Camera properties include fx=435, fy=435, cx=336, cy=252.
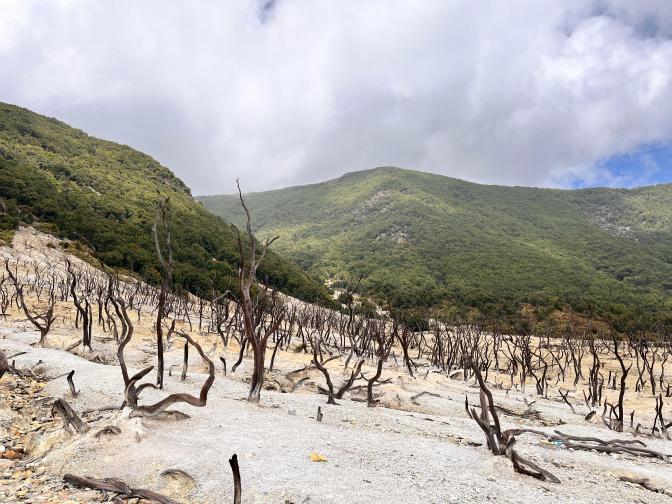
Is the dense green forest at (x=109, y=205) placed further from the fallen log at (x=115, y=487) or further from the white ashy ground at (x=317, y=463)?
the fallen log at (x=115, y=487)

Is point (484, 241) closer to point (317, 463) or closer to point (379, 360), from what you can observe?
point (379, 360)

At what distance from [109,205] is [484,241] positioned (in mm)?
65586

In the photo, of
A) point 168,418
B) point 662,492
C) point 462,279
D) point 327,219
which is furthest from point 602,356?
point 327,219

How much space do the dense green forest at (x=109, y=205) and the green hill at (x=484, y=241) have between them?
2246cm

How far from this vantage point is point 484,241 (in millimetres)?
84125

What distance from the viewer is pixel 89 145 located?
63500 mm

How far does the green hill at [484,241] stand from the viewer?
59.1m

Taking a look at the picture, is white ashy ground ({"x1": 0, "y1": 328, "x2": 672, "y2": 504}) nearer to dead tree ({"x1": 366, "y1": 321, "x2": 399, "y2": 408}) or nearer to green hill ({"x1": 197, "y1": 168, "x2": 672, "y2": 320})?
dead tree ({"x1": 366, "y1": 321, "x2": 399, "y2": 408})

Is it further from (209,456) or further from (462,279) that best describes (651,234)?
(209,456)

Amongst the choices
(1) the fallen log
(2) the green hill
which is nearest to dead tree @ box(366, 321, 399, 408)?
(1) the fallen log

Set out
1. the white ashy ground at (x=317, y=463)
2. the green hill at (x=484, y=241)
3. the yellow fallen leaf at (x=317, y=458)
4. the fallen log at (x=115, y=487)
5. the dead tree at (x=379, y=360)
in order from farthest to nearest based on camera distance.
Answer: the green hill at (x=484, y=241), the dead tree at (x=379, y=360), the yellow fallen leaf at (x=317, y=458), the white ashy ground at (x=317, y=463), the fallen log at (x=115, y=487)

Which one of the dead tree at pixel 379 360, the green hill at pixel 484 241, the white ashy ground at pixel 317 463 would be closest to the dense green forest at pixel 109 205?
the dead tree at pixel 379 360

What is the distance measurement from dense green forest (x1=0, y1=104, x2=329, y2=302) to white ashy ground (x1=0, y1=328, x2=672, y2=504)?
21265 millimetres

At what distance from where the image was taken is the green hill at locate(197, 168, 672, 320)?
59062mm
